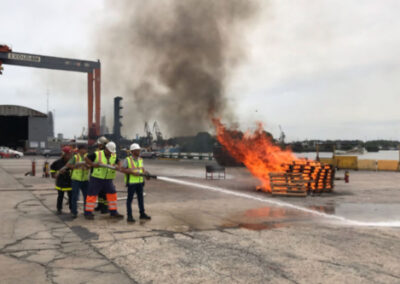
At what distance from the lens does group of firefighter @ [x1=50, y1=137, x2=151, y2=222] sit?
719cm

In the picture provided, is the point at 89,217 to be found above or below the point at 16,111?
below

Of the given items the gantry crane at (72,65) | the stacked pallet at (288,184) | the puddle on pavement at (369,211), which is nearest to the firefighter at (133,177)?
the puddle on pavement at (369,211)

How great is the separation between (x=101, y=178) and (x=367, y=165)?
2580 cm

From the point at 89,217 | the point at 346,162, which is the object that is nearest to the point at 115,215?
the point at 89,217

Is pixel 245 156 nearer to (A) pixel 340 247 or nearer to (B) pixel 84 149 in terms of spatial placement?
(B) pixel 84 149

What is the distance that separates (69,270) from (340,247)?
411cm

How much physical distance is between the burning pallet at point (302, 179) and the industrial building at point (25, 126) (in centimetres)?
5315

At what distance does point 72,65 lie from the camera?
1676 inches

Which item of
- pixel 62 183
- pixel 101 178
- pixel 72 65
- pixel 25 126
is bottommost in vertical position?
pixel 62 183

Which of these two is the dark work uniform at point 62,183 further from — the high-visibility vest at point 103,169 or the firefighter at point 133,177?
the firefighter at point 133,177

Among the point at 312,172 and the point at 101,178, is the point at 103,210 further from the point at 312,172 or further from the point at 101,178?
the point at 312,172

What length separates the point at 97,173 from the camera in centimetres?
735

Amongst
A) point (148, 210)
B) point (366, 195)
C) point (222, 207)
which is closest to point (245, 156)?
point (366, 195)

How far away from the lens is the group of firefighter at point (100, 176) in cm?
719
